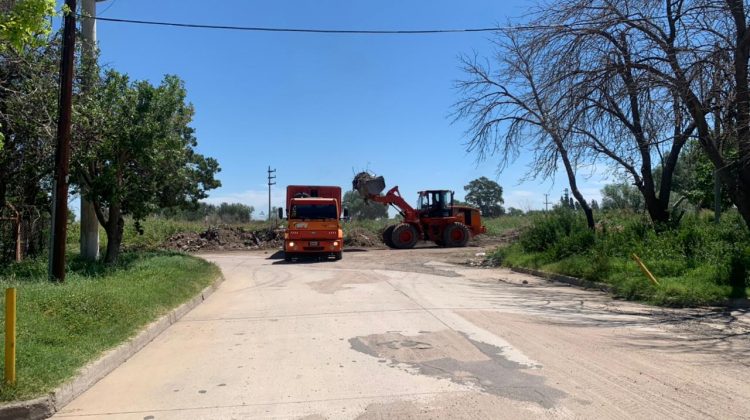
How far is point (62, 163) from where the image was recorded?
11.8 m

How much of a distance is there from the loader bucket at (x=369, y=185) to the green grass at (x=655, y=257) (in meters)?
11.5

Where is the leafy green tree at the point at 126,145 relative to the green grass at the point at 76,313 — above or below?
above

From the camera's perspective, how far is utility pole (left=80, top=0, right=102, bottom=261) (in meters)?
16.0

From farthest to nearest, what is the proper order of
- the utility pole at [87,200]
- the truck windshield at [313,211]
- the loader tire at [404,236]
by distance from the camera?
1. the loader tire at [404,236]
2. the truck windshield at [313,211]
3. the utility pole at [87,200]

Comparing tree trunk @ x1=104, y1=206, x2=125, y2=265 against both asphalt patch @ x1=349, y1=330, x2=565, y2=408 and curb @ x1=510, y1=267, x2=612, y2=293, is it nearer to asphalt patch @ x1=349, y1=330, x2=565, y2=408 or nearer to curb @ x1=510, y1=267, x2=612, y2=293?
asphalt patch @ x1=349, y1=330, x2=565, y2=408

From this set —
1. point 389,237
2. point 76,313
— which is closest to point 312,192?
point 389,237

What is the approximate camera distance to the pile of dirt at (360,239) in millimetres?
38719

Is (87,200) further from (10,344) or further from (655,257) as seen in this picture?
(655,257)

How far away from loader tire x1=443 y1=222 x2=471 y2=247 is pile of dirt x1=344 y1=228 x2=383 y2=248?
18.8 ft

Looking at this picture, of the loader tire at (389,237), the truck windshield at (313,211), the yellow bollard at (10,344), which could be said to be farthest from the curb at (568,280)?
the yellow bollard at (10,344)

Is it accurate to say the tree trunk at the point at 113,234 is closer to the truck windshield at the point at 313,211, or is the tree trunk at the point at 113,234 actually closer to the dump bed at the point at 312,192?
the truck windshield at the point at 313,211

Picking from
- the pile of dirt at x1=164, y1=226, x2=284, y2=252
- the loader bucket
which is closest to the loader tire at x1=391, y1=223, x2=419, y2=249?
the loader bucket

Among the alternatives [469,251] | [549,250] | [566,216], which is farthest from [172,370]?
[469,251]

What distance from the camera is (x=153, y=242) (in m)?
40.0
